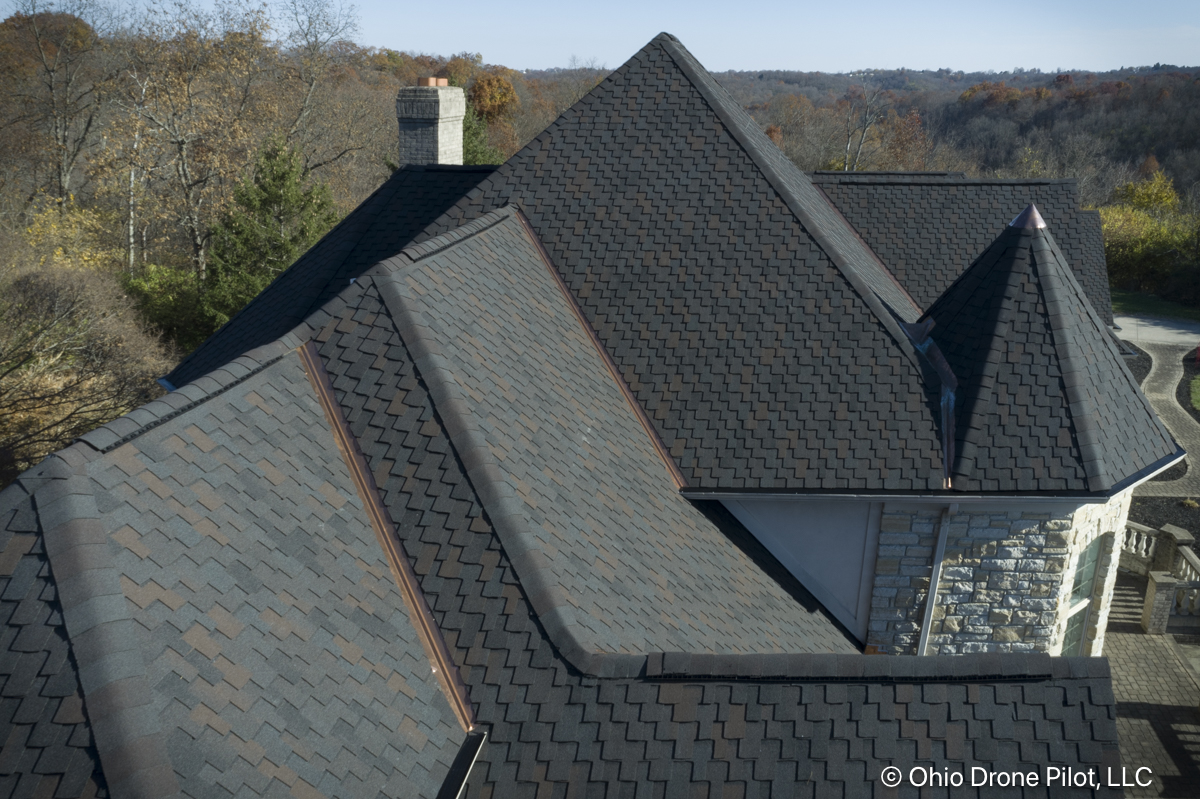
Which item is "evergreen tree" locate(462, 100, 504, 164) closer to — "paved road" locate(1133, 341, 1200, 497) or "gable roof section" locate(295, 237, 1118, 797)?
"paved road" locate(1133, 341, 1200, 497)

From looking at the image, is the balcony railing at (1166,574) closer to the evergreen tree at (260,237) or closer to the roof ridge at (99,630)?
the roof ridge at (99,630)

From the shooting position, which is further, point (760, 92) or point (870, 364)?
point (760, 92)

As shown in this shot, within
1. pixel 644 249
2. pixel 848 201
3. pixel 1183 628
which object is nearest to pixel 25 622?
pixel 644 249

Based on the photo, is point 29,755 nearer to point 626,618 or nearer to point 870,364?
point 626,618

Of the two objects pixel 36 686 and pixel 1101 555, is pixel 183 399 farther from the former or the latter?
pixel 1101 555

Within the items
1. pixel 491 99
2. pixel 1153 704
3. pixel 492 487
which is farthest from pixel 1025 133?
pixel 492 487

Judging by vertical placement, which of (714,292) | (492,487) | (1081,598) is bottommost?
(1081,598)
